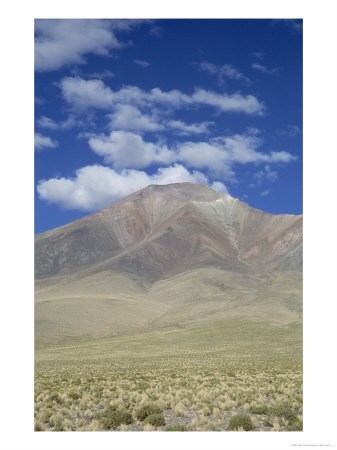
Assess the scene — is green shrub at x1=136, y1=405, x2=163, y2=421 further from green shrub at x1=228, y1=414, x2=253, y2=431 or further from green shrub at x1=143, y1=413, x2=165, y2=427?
green shrub at x1=228, y1=414, x2=253, y2=431

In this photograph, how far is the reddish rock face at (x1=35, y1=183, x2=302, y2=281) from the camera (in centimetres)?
15496

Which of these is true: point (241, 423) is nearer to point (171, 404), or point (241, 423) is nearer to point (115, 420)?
point (115, 420)

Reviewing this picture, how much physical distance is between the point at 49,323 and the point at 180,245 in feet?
334

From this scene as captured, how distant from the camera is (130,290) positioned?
414ft

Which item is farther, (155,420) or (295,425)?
(155,420)

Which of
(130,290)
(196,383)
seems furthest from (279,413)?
(130,290)

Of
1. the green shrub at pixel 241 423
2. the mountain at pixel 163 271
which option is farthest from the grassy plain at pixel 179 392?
the mountain at pixel 163 271

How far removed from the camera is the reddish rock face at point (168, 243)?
15496cm

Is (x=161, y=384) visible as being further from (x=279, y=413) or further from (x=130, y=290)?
(x=130, y=290)

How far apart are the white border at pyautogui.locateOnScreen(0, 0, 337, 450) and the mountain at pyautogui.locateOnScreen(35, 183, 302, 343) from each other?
60.5 m

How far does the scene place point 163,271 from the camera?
155 metres

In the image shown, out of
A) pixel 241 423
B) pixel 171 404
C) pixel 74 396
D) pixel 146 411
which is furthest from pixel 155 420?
pixel 74 396
